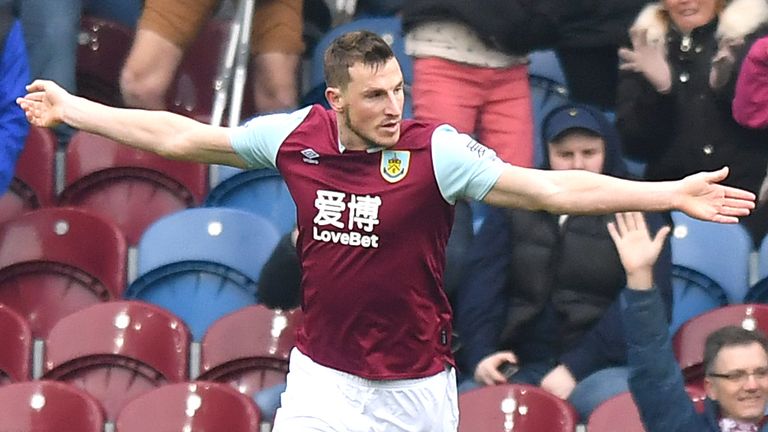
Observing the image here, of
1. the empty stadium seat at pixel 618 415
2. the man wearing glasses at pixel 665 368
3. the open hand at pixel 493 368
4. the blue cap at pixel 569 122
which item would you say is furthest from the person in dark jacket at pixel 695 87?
the man wearing glasses at pixel 665 368

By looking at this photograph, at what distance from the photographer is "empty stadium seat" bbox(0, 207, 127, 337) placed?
7.16 m

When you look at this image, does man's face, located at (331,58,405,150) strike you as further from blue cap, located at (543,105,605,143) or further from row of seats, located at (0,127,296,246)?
row of seats, located at (0,127,296,246)

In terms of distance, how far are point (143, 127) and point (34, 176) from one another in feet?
6.96

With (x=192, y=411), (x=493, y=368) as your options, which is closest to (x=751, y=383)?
(x=493, y=368)

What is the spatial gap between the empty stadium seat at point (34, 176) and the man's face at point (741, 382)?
113 inches

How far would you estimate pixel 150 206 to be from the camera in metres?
7.59

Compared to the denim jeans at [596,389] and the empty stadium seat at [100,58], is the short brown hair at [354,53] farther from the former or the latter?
the empty stadium seat at [100,58]

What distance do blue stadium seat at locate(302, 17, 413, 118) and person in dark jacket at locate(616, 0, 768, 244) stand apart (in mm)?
971

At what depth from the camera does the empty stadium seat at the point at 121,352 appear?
22.0 ft

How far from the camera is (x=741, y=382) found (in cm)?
573

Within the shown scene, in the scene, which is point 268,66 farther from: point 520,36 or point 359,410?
point 359,410

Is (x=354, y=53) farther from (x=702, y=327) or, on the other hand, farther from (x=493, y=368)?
(x=702, y=327)

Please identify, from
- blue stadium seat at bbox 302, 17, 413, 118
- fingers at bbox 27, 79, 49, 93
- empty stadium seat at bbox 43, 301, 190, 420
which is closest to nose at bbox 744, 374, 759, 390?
empty stadium seat at bbox 43, 301, 190, 420

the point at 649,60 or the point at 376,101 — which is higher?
the point at 649,60
